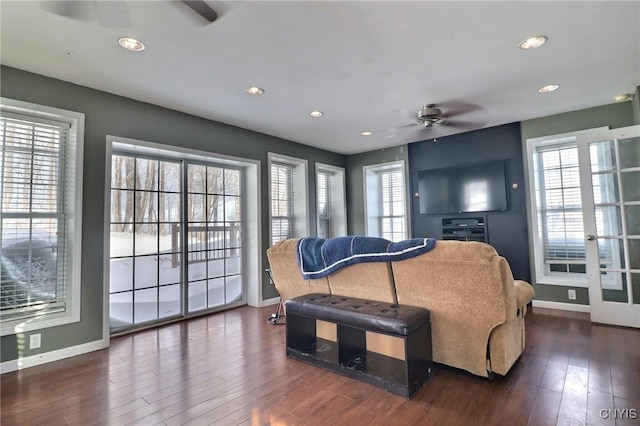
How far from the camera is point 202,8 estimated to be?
78.0 inches

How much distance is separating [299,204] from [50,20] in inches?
157

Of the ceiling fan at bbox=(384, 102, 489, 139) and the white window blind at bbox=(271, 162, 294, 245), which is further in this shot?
the white window blind at bbox=(271, 162, 294, 245)

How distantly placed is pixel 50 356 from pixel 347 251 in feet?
9.56

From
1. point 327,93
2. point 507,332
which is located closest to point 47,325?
point 327,93

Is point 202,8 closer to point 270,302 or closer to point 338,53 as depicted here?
point 338,53

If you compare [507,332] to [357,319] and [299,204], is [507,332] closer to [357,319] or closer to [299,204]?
[357,319]

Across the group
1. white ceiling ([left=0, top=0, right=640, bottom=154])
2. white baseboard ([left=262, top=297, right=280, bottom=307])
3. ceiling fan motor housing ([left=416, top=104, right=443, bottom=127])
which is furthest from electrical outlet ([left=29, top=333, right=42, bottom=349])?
ceiling fan motor housing ([left=416, top=104, right=443, bottom=127])

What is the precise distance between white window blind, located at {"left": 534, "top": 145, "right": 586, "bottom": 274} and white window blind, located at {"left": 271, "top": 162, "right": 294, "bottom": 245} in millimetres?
3846

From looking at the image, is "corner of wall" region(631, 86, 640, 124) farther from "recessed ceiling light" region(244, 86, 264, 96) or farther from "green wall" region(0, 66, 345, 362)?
"green wall" region(0, 66, 345, 362)

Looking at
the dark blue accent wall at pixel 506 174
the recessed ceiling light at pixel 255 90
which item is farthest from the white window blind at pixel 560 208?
the recessed ceiling light at pixel 255 90

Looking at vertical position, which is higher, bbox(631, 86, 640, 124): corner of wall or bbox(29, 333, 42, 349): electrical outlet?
bbox(631, 86, 640, 124): corner of wall

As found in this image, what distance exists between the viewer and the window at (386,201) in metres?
6.10

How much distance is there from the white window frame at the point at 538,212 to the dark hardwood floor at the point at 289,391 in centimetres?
122

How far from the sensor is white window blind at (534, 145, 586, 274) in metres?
4.30
